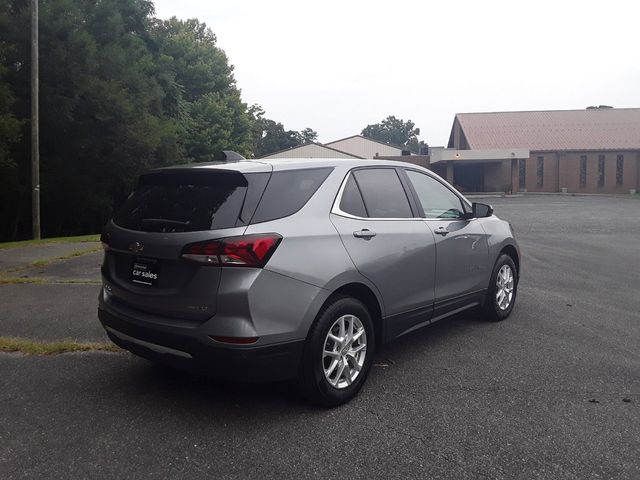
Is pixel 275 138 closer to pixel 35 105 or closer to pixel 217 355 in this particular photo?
pixel 35 105

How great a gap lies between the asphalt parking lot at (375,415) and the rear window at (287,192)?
1313 millimetres

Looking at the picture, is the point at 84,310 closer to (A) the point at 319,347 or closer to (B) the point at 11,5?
(A) the point at 319,347

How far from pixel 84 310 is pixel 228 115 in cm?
3822

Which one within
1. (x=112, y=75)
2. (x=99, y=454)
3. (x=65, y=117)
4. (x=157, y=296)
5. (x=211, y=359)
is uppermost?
(x=112, y=75)

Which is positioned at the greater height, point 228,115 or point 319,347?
point 228,115

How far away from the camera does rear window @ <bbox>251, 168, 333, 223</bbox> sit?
3558 millimetres

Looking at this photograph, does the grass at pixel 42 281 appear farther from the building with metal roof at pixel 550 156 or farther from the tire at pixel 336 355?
the building with metal roof at pixel 550 156

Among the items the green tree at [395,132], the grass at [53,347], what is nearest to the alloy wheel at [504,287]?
the grass at [53,347]

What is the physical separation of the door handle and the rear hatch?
79 centimetres

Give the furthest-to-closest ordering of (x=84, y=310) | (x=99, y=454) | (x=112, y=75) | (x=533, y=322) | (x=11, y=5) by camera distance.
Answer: (x=112, y=75) → (x=11, y=5) → (x=84, y=310) → (x=533, y=322) → (x=99, y=454)

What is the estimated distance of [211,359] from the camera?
3379 millimetres

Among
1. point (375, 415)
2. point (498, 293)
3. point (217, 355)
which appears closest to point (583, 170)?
point (498, 293)

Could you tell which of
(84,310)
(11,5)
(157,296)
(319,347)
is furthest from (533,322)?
(11,5)

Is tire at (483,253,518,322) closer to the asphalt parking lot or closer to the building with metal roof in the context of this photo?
the asphalt parking lot
